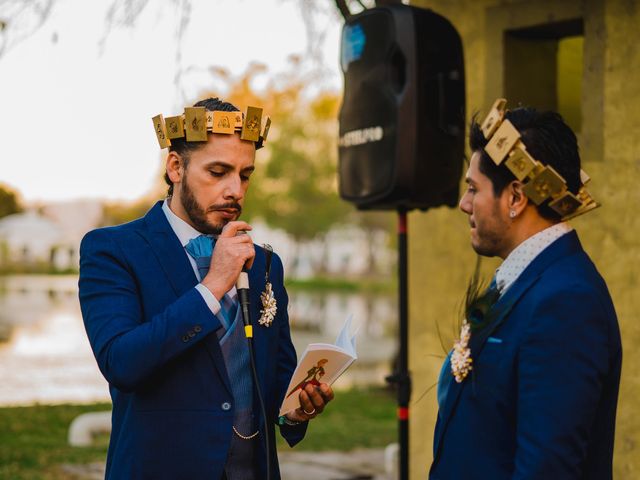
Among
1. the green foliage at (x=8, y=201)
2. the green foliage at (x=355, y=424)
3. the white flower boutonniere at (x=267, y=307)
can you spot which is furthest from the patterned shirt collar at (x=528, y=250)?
the green foliage at (x=8, y=201)

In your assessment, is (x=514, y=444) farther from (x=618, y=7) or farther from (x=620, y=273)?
(x=618, y=7)

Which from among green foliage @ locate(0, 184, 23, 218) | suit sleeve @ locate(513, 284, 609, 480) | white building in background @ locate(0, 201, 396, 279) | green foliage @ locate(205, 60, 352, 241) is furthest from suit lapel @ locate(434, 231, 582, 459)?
green foliage @ locate(0, 184, 23, 218)

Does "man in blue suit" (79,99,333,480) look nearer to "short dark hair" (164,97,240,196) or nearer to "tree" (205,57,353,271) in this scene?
"short dark hair" (164,97,240,196)

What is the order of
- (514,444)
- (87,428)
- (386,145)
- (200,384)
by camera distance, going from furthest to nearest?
(87,428)
(386,145)
(200,384)
(514,444)

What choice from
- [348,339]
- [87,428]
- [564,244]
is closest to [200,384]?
[348,339]

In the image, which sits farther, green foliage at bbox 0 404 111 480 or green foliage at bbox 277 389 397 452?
green foliage at bbox 277 389 397 452

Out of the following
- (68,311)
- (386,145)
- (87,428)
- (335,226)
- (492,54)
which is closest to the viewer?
(386,145)

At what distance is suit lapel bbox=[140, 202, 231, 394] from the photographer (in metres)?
2.57

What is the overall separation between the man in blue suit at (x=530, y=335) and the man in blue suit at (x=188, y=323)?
557 millimetres

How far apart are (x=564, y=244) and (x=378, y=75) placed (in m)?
2.89

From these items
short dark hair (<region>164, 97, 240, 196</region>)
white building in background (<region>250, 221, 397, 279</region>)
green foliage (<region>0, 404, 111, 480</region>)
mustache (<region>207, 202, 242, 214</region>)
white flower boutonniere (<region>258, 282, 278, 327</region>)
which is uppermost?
short dark hair (<region>164, 97, 240, 196</region>)

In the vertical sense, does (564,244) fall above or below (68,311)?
above

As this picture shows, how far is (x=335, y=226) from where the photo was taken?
1863 inches

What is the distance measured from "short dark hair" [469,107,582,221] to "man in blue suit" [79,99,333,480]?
707 mm
